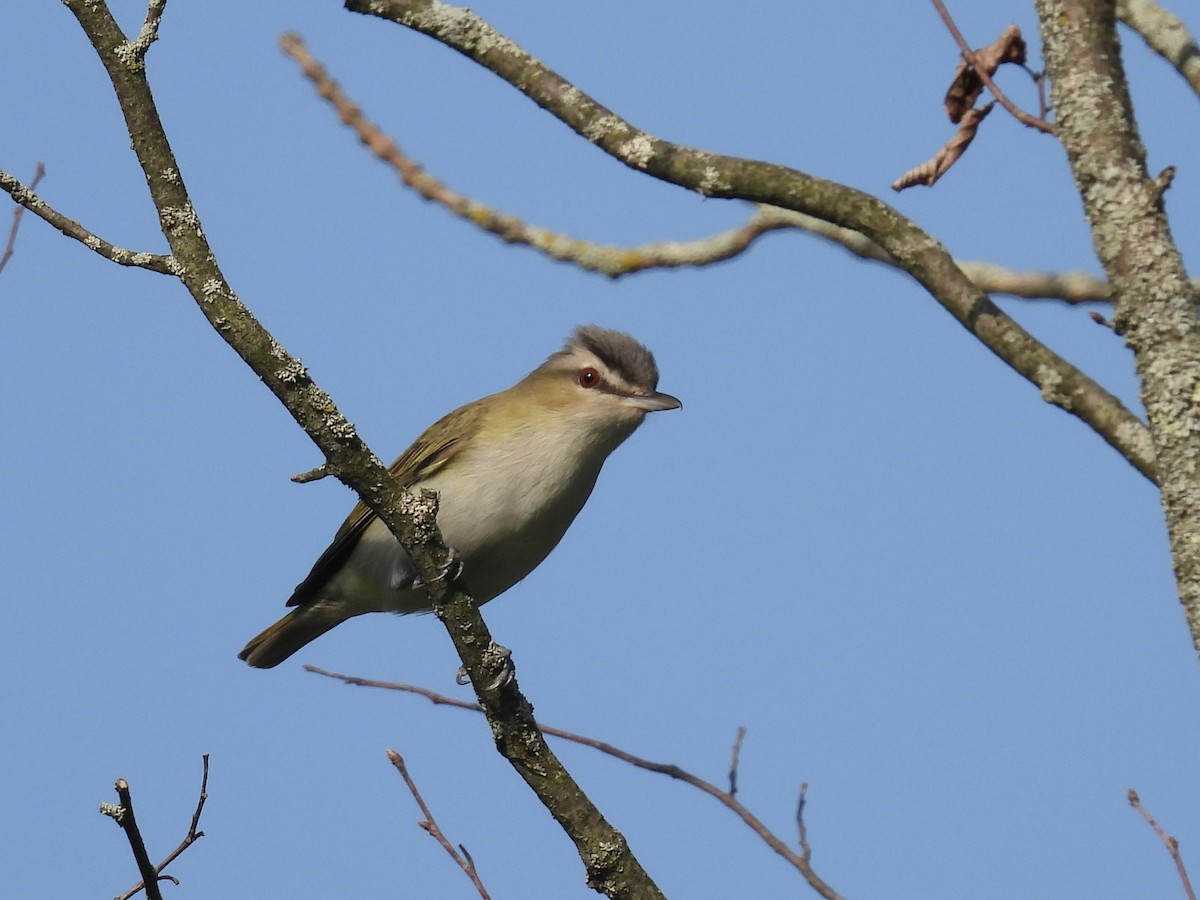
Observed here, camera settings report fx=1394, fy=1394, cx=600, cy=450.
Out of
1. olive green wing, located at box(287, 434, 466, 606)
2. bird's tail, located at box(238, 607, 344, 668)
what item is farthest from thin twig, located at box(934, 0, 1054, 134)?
bird's tail, located at box(238, 607, 344, 668)

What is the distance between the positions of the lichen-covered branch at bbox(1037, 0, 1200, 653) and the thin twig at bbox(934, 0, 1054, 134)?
0.49 ft

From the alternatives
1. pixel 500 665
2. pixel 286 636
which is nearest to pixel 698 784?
pixel 500 665

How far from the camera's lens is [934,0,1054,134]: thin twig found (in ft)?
11.8

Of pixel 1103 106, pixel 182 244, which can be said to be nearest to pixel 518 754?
pixel 182 244

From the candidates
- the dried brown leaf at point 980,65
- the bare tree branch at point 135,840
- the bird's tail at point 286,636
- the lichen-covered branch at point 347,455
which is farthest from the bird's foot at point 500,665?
the bird's tail at point 286,636

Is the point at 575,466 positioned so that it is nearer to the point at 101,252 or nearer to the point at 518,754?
the point at 518,754

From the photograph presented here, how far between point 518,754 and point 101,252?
1.87 meters

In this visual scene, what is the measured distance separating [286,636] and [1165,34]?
17.0 feet

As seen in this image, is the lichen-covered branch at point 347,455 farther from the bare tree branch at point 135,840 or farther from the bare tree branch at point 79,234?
the bare tree branch at point 135,840

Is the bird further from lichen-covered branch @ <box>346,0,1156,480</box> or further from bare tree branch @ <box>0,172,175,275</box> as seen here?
bare tree branch @ <box>0,172,175,275</box>

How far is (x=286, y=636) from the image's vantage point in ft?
24.2

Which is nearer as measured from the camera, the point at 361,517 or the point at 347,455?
the point at 347,455

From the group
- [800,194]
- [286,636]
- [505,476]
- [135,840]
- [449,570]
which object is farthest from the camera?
[286,636]

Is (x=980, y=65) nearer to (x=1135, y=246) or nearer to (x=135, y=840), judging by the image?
(x=1135, y=246)
